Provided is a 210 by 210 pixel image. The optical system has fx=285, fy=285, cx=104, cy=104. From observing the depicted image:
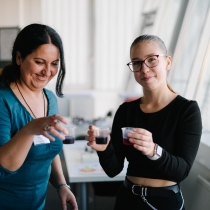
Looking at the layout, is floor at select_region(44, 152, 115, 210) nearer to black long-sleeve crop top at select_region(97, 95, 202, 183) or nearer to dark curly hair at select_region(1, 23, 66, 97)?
black long-sleeve crop top at select_region(97, 95, 202, 183)

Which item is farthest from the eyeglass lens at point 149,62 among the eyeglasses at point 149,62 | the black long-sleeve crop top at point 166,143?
the black long-sleeve crop top at point 166,143

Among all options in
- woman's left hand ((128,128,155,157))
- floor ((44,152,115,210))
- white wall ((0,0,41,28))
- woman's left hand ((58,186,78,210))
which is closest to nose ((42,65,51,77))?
woman's left hand ((128,128,155,157))

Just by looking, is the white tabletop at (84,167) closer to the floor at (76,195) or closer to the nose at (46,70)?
the floor at (76,195)

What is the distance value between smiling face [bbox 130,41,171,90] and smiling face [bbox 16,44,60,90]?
1.51ft

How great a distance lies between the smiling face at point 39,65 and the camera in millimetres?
1590

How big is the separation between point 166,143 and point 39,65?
82cm

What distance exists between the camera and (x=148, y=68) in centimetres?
156

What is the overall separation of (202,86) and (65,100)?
10.6 feet

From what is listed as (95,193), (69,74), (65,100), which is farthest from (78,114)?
(95,193)

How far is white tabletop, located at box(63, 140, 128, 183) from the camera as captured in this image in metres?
2.40

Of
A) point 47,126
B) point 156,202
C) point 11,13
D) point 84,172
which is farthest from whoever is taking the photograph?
point 11,13

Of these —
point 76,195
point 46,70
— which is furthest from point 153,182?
point 76,195

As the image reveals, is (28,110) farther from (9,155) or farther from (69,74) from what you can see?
(69,74)

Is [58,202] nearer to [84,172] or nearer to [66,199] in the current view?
[84,172]
